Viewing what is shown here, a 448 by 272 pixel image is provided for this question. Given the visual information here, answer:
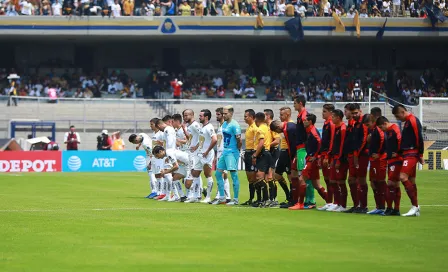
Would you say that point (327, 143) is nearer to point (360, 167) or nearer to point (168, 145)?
point (360, 167)

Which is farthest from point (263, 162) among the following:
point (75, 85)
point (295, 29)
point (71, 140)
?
point (75, 85)

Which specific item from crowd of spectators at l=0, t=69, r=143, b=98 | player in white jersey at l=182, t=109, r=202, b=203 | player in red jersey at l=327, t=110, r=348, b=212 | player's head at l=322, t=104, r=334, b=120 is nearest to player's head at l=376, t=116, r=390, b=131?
player in red jersey at l=327, t=110, r=348, b=212

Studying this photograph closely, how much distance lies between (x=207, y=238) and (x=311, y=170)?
19.6 feet

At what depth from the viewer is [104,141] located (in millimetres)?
45000

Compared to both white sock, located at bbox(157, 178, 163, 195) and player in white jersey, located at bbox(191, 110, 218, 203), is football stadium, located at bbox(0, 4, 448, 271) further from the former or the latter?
white sock, located at bbox(157, 178, 163, 195)

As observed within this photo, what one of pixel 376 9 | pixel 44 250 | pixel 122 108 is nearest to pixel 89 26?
pixel 122 108

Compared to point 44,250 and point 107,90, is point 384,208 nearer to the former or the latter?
point 44,250

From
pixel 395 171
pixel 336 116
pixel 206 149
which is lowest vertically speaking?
pixel 395 171

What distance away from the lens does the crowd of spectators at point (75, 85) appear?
54.0 meters

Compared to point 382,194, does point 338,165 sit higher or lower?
higher

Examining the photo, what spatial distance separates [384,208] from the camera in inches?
722

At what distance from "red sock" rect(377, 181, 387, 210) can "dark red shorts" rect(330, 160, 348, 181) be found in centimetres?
83

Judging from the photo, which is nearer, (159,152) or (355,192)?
(355,192)

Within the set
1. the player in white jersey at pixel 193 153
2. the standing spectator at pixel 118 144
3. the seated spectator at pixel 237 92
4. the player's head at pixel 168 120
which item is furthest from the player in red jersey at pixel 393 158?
the seated spectator at pixel 237 92
